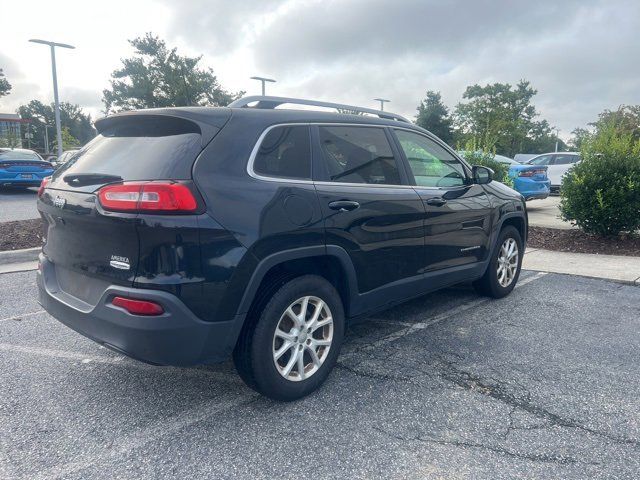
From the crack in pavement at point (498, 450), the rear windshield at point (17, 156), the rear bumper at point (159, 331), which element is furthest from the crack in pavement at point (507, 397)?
the rear windshield at point (17, 156)

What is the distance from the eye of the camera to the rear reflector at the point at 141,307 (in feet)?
8.19

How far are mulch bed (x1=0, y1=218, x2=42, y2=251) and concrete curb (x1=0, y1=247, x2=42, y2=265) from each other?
0.85 feet

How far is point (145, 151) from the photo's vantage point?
2.79 m

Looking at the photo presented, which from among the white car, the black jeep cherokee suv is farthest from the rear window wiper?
the white car

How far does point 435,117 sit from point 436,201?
4640 centimetres

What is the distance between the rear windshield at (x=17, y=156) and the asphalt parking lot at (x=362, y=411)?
1337 cm

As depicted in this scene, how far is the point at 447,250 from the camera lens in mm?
4238

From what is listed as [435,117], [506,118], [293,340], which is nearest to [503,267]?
[293,340]

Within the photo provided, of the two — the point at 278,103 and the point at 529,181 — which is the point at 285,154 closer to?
the point at 278,103

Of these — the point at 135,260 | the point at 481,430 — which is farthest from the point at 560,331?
the point at 135,260

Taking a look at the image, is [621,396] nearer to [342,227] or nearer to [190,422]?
[342,227]

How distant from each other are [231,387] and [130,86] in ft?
123

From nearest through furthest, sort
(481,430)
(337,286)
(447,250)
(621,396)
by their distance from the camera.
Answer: (481,430), (621,396), (337,286), (447,250)

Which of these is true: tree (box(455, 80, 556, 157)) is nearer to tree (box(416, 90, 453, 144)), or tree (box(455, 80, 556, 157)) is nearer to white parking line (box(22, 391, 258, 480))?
tree (box(416, 90, 453, 144))
